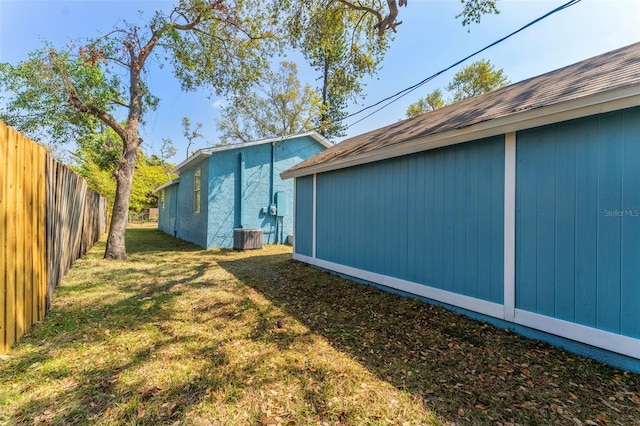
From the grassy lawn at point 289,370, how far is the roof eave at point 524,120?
7.61 ft

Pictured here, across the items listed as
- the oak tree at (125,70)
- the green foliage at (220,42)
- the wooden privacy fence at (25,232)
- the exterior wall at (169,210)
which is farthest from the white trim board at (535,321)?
the exterior wall at (169,210)

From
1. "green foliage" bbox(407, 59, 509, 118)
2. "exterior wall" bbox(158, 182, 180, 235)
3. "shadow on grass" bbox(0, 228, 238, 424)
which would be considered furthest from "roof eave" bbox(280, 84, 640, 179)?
"green foliage" bbox(407, 59, 509, 118)

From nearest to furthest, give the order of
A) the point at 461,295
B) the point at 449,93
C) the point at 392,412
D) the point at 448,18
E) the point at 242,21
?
the point at 392,412, the point at 461,295, the point at 448,18, the point at 242,21, the point at 449,93

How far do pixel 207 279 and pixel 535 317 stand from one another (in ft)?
17.8

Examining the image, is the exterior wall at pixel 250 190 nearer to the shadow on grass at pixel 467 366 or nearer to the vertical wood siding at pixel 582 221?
the shadow on grass at pixel 467 366

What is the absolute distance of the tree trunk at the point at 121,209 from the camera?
7.56m

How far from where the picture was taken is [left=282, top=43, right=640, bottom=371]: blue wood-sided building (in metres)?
2.57

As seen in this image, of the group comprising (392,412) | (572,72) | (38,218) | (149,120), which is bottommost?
(392,412)

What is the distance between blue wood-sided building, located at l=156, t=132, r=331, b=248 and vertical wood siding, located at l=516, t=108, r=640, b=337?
29.6 feet

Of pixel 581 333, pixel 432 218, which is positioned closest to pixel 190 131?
pixel 432 218

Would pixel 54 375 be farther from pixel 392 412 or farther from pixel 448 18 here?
pixel 448 18

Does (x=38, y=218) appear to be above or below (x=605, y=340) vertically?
above

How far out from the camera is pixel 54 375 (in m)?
2.38

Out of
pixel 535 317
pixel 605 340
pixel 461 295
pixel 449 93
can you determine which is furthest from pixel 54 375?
pixel 449 93
